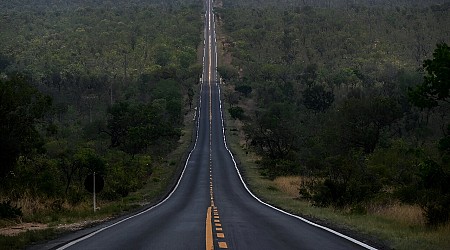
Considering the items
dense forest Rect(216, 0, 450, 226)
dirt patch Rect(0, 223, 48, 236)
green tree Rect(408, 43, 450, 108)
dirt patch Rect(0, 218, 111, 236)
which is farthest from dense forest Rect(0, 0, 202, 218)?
green tree Rect(408, 43, 450, 108)

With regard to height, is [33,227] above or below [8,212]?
below

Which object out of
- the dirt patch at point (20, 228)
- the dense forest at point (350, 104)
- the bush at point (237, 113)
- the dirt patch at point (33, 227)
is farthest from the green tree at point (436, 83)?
the bush at point (237, 113)

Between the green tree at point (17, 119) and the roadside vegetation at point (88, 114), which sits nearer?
the green tree at point (17, 119)

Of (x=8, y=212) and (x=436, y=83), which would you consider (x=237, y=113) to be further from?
(x=8, y=212)

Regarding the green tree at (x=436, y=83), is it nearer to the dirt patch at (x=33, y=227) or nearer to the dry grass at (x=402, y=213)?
the dry grass at (x=402, y=213)

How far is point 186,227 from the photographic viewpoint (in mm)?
17422

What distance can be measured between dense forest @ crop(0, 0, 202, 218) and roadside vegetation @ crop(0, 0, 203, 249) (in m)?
0.11

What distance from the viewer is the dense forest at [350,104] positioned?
25.4 metres

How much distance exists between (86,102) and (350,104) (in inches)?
2784

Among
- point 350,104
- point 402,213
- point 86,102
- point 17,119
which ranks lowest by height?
point 402,213

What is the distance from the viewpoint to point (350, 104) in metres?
61.4

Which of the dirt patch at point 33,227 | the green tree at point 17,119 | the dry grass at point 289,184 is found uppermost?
the green tree at point 17,119

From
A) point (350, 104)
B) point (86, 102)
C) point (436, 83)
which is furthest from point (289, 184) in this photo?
point (86, 102)

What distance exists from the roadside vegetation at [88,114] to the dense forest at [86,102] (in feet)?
0.35
